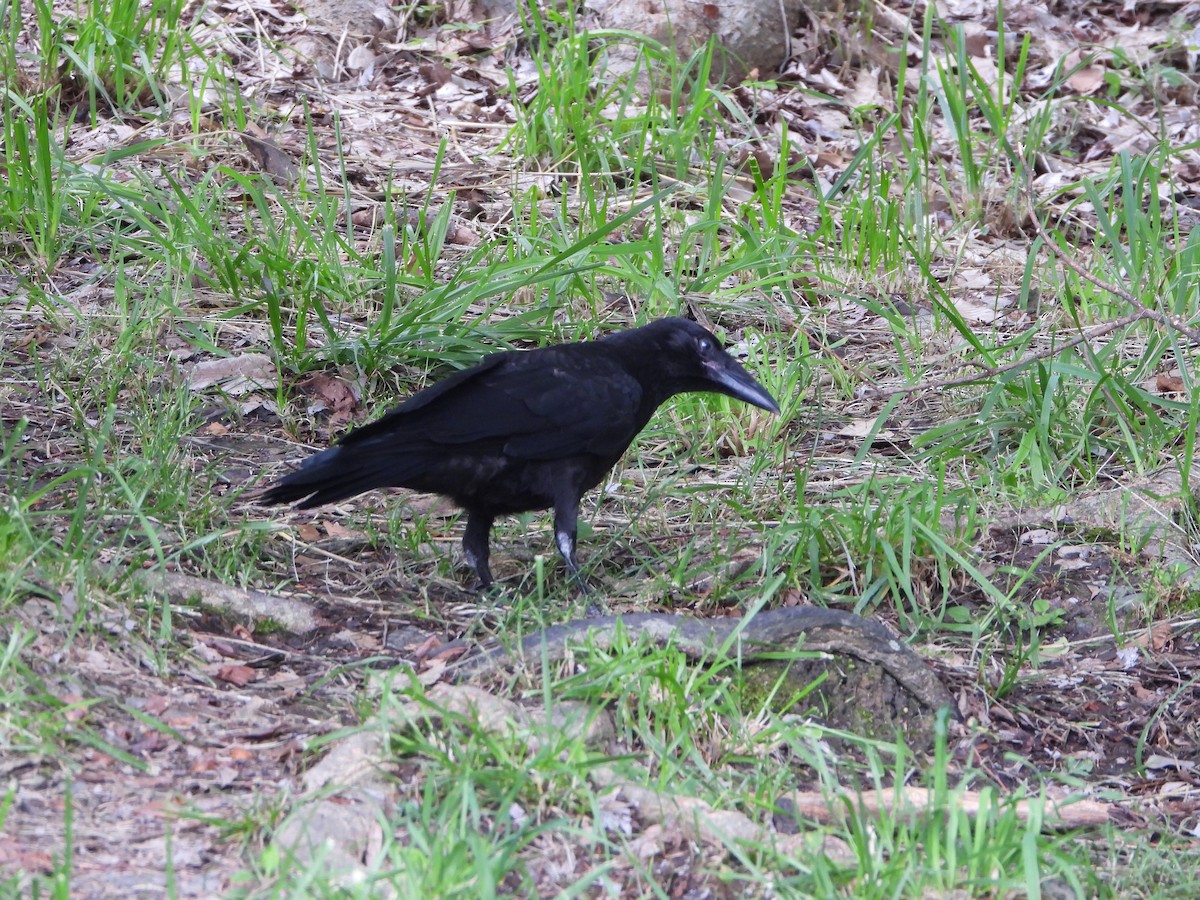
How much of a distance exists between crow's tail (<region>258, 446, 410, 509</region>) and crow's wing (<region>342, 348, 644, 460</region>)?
Result: 2.5 inches

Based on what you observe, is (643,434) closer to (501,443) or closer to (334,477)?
(501,443)

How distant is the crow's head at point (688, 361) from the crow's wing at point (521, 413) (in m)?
0.17

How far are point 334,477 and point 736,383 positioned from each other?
126 cm

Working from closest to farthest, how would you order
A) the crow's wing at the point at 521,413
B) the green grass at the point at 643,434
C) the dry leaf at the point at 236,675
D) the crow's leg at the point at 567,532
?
the green grass at the point at 643,434, the dry leaf at the point at 236,675, the crow's wing at the point at 521,413, the crow's leg at the point at 567,532

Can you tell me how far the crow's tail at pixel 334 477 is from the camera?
12.0 ft

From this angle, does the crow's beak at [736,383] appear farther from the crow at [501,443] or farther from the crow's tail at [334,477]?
the crow's tail at [334,477]

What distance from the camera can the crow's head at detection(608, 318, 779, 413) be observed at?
4246 mm

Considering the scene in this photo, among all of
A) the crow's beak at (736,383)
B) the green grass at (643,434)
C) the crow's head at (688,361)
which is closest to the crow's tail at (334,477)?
the green grass at (643,434)

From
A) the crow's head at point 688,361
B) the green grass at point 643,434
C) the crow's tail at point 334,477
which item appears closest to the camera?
the green grass at point 643,434

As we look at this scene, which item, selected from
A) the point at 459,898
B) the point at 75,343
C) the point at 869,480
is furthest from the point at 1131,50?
the point at 459,898

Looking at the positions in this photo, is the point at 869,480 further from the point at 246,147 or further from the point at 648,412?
the point at 246,147

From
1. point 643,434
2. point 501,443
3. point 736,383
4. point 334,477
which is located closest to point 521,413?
point 501,443

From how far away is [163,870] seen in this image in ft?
7.83

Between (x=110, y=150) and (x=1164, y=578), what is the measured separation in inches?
168
